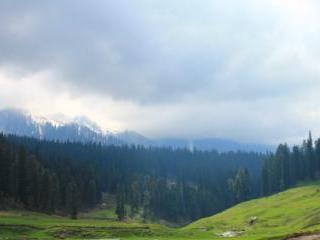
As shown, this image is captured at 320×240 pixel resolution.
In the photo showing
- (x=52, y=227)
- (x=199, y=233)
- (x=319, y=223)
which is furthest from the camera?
(x=199, y=233)

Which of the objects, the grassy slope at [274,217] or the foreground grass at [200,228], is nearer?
the foreground grass at [200,228]

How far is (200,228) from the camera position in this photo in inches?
5305

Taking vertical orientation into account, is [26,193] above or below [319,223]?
above

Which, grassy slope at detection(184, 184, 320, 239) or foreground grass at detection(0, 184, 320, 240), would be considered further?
grassy slope at detection(184, 184, 320, 239)

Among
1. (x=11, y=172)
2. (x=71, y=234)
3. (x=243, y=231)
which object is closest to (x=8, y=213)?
(x=11, y=172)

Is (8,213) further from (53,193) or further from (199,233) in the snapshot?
(199,233)

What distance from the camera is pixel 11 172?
153625 mm

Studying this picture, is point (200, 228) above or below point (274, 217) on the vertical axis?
below

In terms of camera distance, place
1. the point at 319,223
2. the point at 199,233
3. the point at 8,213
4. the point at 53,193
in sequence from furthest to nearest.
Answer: the point at 53,193, the point at 8,213, the point at 199,233, the point at 319,223

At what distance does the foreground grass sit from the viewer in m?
100

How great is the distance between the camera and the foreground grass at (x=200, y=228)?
3939 inches

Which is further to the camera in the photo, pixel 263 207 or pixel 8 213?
pixel 263 207

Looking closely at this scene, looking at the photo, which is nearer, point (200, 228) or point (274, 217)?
point (200, 228)

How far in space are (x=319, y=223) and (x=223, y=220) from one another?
5628cm
